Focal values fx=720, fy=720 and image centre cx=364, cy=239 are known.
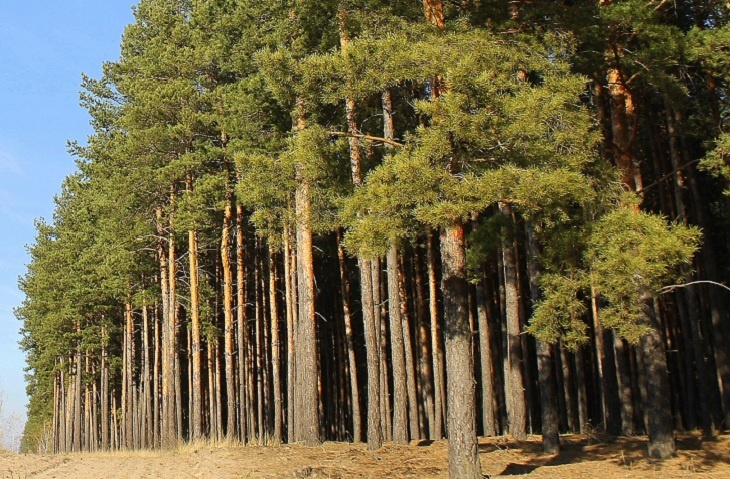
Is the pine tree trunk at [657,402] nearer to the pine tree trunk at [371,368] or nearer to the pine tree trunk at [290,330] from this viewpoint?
the pine tree trunk at [371,368]

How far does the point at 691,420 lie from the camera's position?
19.6m

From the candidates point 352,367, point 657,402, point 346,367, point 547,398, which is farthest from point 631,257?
point 346,367

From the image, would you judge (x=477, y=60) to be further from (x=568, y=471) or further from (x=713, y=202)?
(x=713, y=202)

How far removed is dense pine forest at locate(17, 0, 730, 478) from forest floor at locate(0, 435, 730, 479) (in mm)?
664

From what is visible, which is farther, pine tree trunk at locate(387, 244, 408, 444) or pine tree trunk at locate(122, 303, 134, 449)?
pine tree trunk at locate(122, 303, 134, 449)

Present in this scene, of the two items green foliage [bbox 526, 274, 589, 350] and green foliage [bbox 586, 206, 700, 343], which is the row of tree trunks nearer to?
green foliage [bbox 526, 274, 589, 350]

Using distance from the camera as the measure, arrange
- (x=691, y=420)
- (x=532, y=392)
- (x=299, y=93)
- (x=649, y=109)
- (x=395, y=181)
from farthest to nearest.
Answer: (x=532, y=392) < (x=649, y=109) < (x=691, y=420) < (x=299, y=93) < (x=395, y=181)

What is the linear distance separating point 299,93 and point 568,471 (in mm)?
7965

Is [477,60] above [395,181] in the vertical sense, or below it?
above

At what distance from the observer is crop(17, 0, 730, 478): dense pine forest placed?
10.3 metres

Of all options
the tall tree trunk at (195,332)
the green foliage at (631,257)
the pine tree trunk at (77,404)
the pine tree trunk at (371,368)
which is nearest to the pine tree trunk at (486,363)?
the pine tree trunk at (371,368)

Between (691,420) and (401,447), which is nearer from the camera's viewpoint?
(401,447)

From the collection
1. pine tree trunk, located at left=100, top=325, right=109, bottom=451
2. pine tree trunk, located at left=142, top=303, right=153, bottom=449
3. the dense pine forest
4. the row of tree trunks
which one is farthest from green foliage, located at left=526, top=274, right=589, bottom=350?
pine tree trunk, located at left=100, top=325, right=109, bottom=451

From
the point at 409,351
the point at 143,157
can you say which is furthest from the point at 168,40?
the point at 409,351
